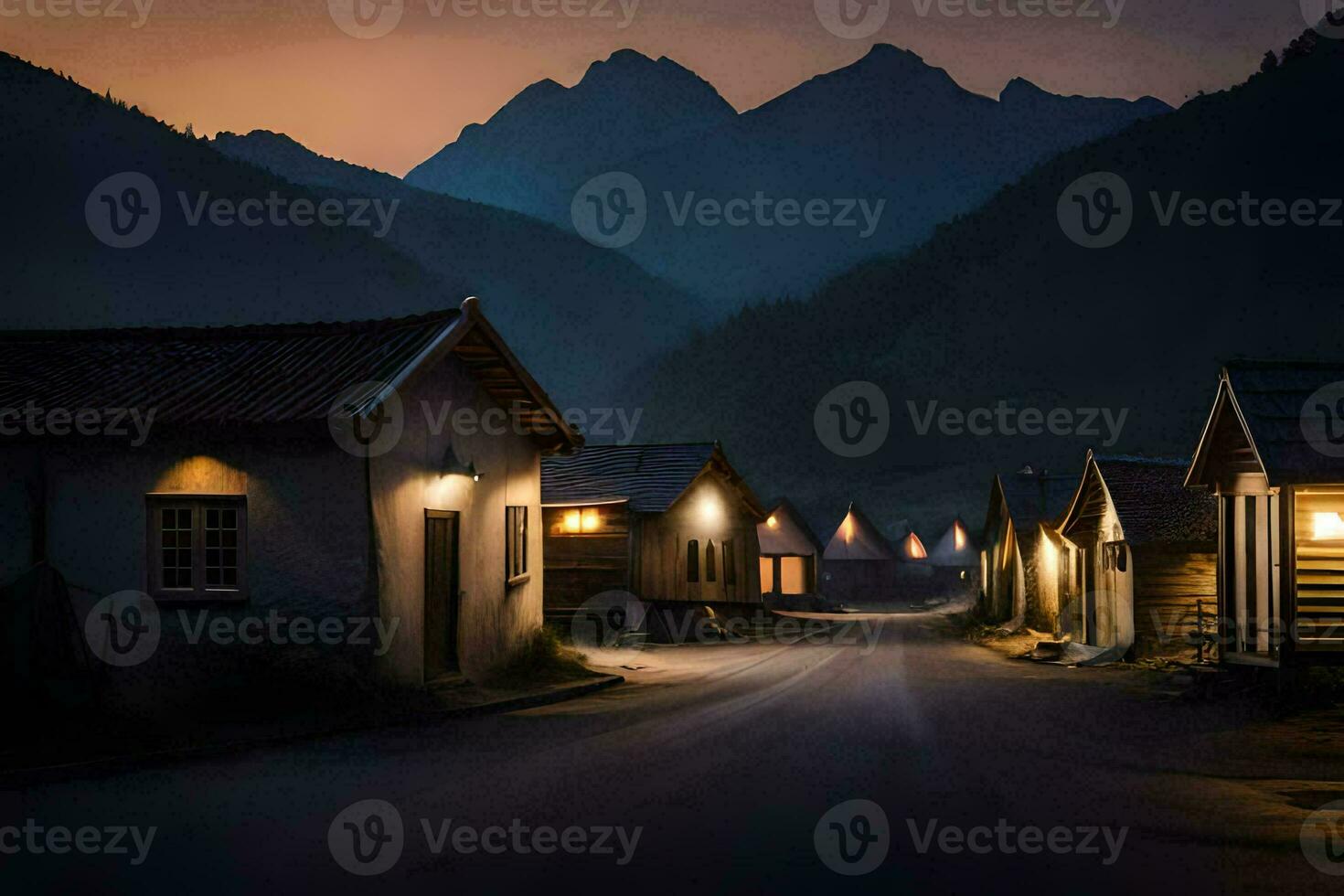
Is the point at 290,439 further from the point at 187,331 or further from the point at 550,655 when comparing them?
the point at 550,655

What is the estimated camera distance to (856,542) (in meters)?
77.1

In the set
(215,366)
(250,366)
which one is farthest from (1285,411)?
(215,366)

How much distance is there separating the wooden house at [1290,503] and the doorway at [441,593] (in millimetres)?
12284

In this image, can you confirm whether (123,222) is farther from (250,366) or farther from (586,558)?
(250,366)

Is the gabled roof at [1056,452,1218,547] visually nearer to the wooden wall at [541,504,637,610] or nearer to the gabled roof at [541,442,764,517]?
the gabled roof at [541,442,764,517]

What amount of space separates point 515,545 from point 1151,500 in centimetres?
1477

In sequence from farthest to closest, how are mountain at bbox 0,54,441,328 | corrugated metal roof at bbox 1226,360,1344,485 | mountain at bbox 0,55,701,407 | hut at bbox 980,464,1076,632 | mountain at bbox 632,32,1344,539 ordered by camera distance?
mountain at bbox 632,32,1344,539 < mountain at bbox 0,55,701,407 < mountain at bbox 0,54,441,328 < hut at bbox 980,464,1076,632 < corrugated metal roof at bbox 1226,360,1344,485

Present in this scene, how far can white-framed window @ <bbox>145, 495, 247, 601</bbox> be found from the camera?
57.4ft

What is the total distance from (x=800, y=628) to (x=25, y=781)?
34.3 metres

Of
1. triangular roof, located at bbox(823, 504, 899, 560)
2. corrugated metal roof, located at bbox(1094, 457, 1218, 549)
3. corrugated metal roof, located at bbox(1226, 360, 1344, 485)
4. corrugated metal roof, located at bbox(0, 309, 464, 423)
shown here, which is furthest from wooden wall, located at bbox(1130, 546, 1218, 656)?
triangular roof, located at bbox(823, 504, 899, 560)

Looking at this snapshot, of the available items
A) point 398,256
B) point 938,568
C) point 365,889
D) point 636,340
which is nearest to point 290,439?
point 365,889

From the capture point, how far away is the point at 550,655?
926 inches

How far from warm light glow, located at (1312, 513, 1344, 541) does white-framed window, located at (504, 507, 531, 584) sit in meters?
13.1

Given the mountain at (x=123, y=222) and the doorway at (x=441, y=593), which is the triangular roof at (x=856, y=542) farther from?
the doorway at (x=441, y=593)
